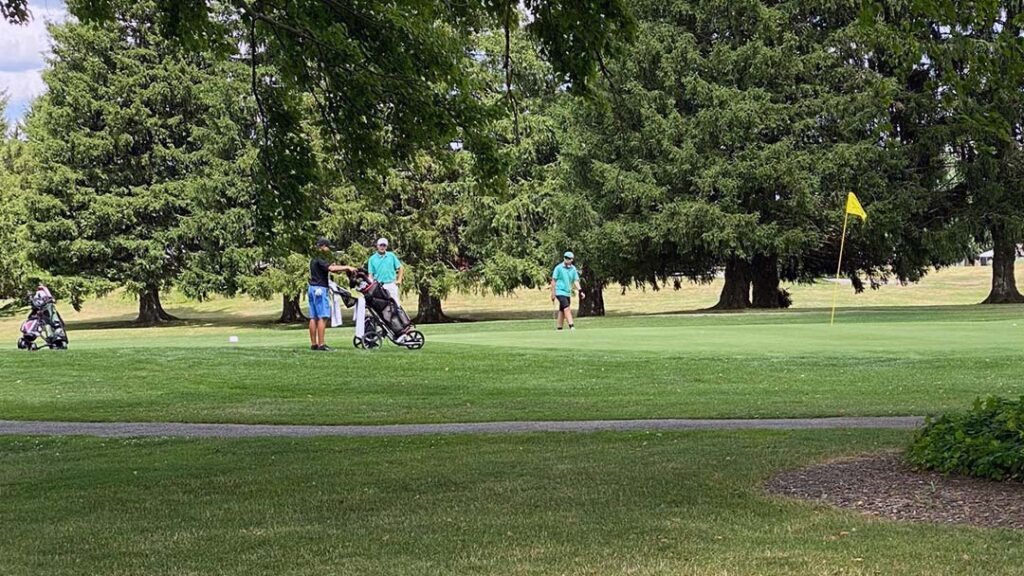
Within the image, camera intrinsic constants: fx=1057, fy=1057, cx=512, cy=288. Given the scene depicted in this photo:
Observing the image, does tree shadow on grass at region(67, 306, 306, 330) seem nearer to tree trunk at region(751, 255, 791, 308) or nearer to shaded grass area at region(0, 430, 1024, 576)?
tree trunk at region(751, 255, 791, 308)

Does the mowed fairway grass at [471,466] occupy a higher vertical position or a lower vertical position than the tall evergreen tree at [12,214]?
lower

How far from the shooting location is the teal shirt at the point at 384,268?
19219 mm

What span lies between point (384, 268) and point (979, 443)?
44.5 feet

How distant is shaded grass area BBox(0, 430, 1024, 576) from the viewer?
5082mm

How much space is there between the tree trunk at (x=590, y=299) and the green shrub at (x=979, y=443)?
123 ft

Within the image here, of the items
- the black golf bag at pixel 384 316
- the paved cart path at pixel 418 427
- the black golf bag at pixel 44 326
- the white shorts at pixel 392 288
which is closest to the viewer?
the paved cart path at pixel 418 427

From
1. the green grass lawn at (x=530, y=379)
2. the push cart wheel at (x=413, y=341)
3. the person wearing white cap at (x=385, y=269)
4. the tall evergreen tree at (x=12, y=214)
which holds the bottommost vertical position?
the green grass lawn at (x=530, y=379)

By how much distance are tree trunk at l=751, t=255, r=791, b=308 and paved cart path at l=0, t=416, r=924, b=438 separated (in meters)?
31.9

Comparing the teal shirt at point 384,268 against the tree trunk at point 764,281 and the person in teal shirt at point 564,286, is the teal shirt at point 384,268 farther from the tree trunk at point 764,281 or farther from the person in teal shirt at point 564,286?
the tree trunk at point 764,281

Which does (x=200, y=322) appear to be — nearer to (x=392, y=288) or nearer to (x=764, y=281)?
(x=764, y=281)

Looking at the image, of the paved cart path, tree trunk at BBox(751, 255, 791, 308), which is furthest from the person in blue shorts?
tree trunk at BBox(751, 255, 791, 308)

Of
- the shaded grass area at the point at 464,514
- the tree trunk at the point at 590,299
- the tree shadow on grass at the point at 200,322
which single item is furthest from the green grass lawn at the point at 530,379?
the tree shadow on grass at the point at 200,322

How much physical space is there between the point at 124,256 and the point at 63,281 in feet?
10.2

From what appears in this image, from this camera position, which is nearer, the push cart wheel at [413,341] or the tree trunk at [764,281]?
the push cart wheel at [413,341]
